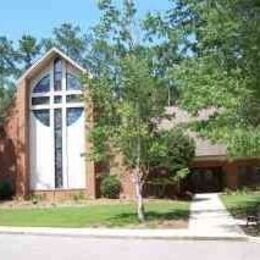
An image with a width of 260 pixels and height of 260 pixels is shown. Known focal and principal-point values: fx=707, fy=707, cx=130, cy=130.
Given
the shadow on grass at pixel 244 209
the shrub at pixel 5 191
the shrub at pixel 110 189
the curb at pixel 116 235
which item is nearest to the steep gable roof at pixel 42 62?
the shrub at pixel 5 191

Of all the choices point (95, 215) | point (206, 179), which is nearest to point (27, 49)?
point (206, 179)

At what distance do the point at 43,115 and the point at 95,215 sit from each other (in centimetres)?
1430

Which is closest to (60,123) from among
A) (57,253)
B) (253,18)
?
(253,18)

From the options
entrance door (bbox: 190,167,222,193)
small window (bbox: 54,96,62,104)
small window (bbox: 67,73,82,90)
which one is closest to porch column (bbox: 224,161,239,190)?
entrance door (bbox: 190,167,222,193)

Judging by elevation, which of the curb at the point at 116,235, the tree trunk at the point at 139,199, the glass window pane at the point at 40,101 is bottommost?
the curb at the point at 116,235

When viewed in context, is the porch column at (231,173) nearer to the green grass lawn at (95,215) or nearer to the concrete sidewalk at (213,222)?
the green grass lawn at (95,215)

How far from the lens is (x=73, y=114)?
1628 inches

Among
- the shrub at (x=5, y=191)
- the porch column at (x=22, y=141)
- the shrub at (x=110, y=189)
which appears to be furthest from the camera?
the porch column at (x=22, y=141)

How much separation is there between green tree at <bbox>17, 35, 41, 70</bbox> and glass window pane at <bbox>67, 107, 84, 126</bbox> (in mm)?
32077

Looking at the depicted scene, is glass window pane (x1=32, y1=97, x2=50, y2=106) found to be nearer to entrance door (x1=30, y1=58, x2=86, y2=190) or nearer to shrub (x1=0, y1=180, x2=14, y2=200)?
entrance door (x1=30, y1=58, x2=86, y2=190)

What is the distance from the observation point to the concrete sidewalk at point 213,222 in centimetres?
2133

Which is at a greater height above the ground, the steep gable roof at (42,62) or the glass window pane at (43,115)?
the steep gable roof at (42,62)

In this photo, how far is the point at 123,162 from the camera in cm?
2725

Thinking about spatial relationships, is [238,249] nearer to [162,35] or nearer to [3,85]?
[162,35]
